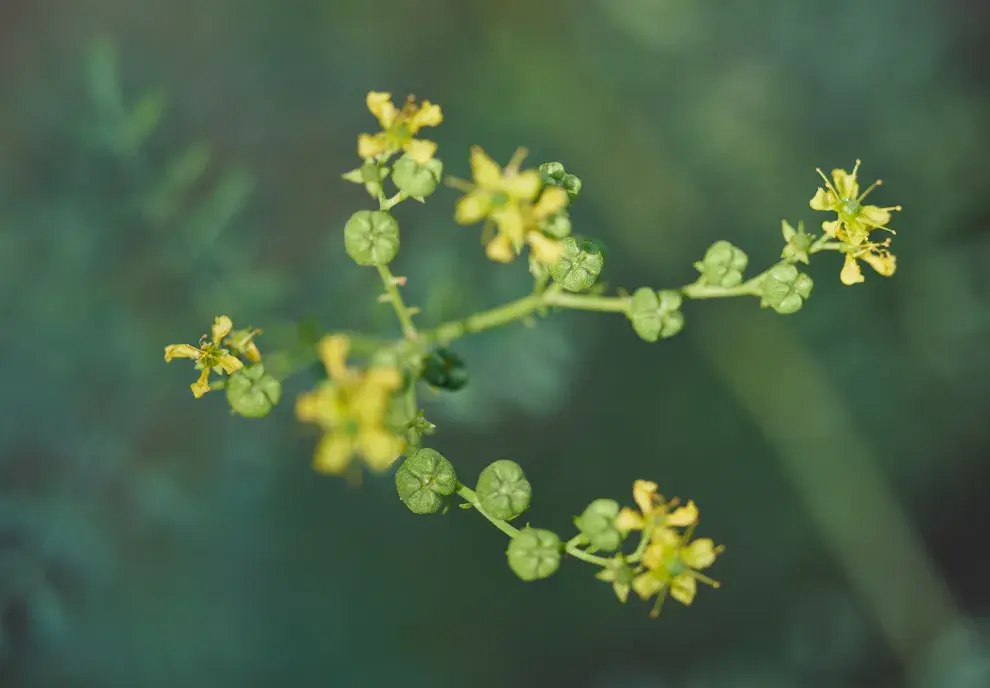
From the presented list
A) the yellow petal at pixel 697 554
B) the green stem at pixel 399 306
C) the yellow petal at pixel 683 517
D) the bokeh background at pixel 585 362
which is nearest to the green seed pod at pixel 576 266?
the green stem at pixel 399 306

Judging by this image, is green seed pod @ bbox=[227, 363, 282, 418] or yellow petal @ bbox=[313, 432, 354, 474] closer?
yellow petal @ bbox=[313, 432, 354, 474]

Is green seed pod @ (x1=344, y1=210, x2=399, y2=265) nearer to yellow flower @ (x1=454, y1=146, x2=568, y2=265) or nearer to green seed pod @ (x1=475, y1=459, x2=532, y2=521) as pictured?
yellow flower @ (x1=454, y1=146, x2=568, y2=265)

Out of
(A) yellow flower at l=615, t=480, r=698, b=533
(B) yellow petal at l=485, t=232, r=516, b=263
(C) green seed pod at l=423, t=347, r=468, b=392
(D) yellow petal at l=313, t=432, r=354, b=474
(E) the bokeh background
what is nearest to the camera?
(D) yellow petal at l=313, t=432, r=354, b=474

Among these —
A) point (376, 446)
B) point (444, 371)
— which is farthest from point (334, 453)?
point (444, 371)

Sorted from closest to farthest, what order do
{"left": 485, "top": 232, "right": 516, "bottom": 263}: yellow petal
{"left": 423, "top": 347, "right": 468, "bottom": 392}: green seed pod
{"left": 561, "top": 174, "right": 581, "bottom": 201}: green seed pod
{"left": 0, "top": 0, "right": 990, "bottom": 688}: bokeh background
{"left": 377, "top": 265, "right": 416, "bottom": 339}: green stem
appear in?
1. {"left": 485, "top": 232, "right": 516, "bottom": 263}: yellow petal
2. {"left": 423, "top": 347, "right": 468, "bottom": 392}: green seed pod
3. {"left": 377, "top": 265, "right": 416, "bottom": 339}: green stem
4. {"left": 561, "top": 174, "right": 581, "bottom": 201}: green seed pod
5. {"left": 0, "top": 0, "right": 990, "bottom": 688}: bokeh background

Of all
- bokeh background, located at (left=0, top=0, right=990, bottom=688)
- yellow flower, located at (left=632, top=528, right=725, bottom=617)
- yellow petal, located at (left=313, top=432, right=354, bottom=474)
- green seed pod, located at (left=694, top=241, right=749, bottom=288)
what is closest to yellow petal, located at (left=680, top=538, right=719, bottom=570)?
yellow flower, located at (left=632, top=528, right=725, bottom=617)

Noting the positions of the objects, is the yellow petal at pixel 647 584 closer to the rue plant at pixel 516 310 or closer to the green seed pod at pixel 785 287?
the rue plant at pixel 516 310
